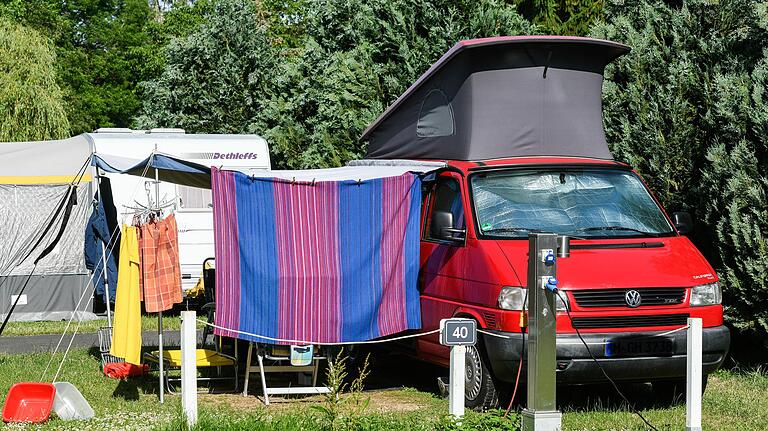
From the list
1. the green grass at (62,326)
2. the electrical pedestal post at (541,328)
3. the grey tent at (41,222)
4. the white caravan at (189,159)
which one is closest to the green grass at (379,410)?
the electrical pedestal post at (541,328)

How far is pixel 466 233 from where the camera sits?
9.11 m

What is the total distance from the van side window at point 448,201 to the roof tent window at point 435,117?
0.63 m

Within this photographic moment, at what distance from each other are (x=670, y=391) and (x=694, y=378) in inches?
76.9

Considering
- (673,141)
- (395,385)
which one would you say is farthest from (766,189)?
(395,385)

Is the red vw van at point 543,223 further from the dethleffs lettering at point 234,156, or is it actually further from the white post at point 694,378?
the dethleffs lettering at point 234,156

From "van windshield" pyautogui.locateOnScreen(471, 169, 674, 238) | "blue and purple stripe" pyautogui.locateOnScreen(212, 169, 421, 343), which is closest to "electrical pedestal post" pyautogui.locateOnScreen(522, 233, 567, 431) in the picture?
"van windshield" pyautogui.locateOnScreen(471, 169, 674, 238)

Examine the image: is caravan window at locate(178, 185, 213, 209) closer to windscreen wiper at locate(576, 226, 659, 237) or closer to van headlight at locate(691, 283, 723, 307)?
windscreen wiper at locate(576, 226, 659, 237)

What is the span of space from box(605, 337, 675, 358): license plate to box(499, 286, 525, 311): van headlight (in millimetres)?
747

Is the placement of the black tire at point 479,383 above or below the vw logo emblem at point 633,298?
below

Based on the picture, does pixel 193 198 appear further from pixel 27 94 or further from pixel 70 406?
pixel 27 94

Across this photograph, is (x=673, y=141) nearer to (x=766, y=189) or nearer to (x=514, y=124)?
(x=766, y=189)

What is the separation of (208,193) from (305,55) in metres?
2.91

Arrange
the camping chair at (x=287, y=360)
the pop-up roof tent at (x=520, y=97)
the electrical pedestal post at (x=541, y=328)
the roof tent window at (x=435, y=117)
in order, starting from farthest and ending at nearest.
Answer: the roof tent window at (x=435, y=117) < the pop-up roof tent at (x=520, y=97) < the camping chair at (x=287, y=360) < the electrical pedestal post at (x=541, y=328)

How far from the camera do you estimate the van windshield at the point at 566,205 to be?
9.07 meters
